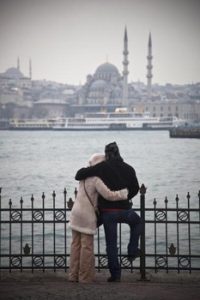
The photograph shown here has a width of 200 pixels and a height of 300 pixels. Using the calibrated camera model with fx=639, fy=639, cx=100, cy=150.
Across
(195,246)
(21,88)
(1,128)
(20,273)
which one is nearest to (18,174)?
(195,246)

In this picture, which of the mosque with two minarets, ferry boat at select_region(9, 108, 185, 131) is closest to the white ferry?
ferry boat at select_region(9, 108, 185, 131)

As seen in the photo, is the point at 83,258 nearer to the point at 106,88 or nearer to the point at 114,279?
the point at 114,279

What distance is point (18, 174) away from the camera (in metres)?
21.1

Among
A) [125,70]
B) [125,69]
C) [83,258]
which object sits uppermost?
[125,69]

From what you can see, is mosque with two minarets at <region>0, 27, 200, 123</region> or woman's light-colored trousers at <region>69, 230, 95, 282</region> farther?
mosque with two minarets at <region>0, 27, 200, 123</region>

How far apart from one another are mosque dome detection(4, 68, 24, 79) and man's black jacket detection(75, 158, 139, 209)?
13521cm

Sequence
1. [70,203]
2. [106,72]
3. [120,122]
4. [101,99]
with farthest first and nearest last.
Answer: [106,72], [101,99], [120,122], [70,203]

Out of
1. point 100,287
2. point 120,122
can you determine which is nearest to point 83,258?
point 100,287

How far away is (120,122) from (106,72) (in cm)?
2856

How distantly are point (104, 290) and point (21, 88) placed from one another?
12211 cm

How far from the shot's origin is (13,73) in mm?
140875

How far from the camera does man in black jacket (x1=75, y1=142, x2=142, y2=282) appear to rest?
3.85 metres

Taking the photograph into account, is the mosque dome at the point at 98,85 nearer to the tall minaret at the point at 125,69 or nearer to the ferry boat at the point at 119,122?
the tall minaret at the point at 125,69

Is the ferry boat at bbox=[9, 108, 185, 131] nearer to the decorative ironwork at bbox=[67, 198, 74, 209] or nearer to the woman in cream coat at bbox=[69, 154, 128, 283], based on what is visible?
the decorative ironwork at bbox=[67, 198, 74, 209]
